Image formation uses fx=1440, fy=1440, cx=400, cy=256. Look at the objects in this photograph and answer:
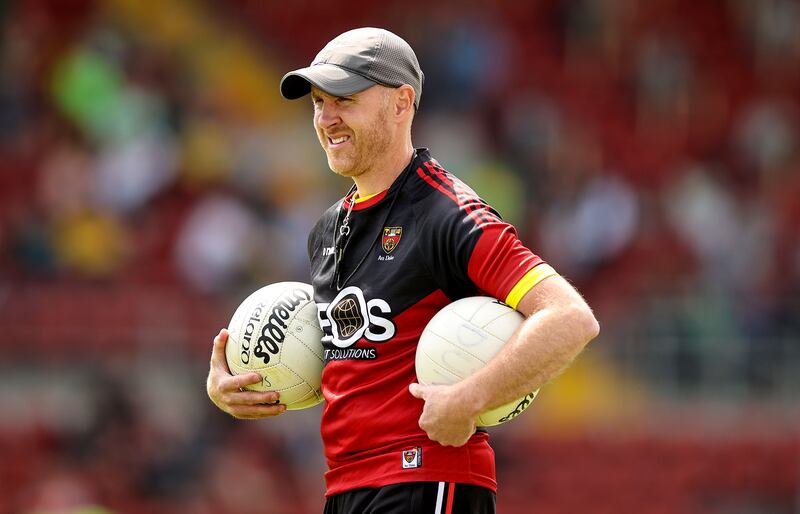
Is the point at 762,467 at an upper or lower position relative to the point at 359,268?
lower

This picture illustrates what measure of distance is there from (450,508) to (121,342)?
856cm

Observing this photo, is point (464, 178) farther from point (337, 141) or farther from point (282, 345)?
point (337, 141)

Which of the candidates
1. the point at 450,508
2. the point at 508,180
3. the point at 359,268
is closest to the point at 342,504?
the point at 450,508

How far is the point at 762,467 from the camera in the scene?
13.1m

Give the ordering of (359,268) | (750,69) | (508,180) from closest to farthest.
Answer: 1. (359,268)
2. (508,180)
3. (750,69)

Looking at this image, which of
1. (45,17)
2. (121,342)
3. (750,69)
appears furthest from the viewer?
(750,69)

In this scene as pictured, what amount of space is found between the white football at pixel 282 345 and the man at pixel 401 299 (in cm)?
15

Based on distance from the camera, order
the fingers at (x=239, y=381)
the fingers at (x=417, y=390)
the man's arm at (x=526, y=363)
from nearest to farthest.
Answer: the man's arm at (x=526, y=363), the fingers at (x=417, y=390), the fingers at (x=239, y=381)

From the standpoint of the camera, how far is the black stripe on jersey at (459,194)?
4535 mm

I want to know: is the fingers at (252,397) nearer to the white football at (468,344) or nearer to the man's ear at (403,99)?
the white football at (468,344)

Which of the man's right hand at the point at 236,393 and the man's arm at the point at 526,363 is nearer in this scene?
the man's arm at the point at 526,363

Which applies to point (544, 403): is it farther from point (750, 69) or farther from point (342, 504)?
point (342, 504)

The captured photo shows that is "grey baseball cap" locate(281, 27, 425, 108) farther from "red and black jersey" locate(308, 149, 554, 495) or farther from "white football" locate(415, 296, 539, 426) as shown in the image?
"white football" locate(415, 296, 539, 426)

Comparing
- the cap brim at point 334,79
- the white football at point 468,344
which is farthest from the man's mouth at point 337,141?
the white football at point 468,344
